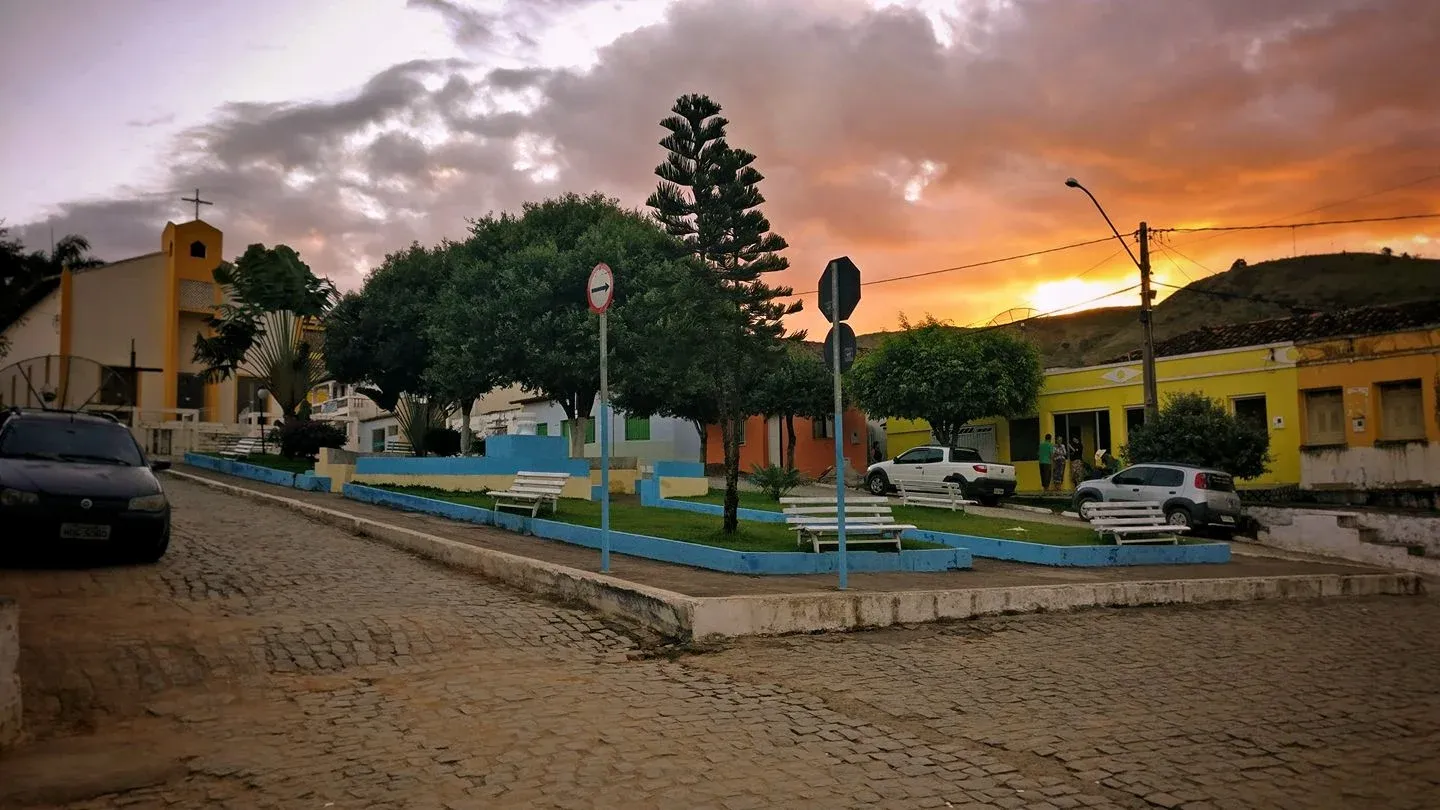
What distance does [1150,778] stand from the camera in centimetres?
501

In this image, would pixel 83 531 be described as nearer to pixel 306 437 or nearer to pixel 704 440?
pixel 306 437

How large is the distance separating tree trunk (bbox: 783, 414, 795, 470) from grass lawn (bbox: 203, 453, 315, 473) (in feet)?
55.4

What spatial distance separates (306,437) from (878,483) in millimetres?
15684

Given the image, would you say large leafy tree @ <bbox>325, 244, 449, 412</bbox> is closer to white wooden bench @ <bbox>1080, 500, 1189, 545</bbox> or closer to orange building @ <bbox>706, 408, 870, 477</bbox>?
orange building @ <bbox>706, 408, 870, 477</bbox>

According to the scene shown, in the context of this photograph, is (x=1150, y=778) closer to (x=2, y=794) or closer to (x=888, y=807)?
(x=888, y=807)

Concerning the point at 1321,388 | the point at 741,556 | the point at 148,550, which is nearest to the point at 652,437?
the point at 1321,388

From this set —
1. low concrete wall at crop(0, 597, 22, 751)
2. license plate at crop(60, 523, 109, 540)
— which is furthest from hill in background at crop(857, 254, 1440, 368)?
low concrete wall at crop(0, 597, 22, 751)

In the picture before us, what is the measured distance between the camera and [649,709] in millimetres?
6141

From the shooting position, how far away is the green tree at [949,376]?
3081 cm

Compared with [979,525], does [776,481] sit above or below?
above

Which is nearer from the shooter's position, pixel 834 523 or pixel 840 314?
pixel 840 314

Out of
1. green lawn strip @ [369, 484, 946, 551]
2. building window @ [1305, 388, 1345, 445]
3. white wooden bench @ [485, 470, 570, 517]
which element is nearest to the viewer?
green lawn strip @ [369, 484, 946, 551]

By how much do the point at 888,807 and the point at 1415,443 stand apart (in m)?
25.7

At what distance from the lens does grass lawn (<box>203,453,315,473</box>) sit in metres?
25.5
